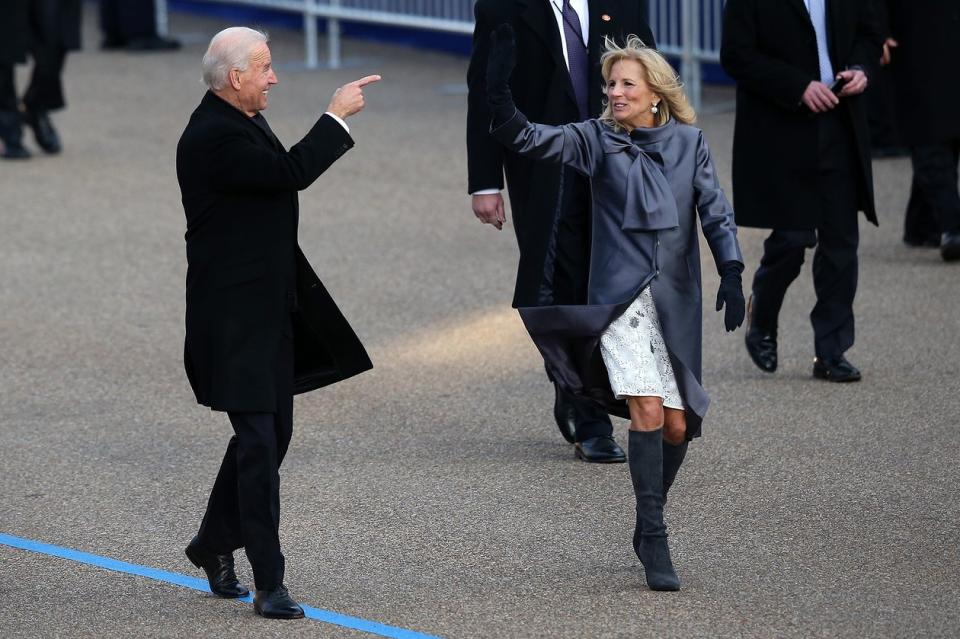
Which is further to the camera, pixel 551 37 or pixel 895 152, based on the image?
pixel 895 152

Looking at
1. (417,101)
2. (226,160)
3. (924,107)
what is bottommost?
(417,101)

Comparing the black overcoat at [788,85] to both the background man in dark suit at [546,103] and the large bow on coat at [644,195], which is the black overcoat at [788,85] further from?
the large bow on coat at [644,195]

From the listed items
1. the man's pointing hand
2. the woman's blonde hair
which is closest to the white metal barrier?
the woman's blonde hair

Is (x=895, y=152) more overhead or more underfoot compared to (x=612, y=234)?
more underfoot

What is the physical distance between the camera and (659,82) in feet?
16.4

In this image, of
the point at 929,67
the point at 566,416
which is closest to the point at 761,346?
the point at 566,416

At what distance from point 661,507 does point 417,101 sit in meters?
10.2

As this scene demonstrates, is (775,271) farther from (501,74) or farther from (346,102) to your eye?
(346,102)

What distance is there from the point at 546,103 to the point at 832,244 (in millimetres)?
1704

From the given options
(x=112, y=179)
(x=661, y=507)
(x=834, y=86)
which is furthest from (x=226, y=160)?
(x=112, y=179)

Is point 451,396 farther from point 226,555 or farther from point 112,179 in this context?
point 112,179

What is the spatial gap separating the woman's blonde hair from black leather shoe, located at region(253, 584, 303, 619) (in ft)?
5.37

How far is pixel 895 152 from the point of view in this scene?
11.8 m

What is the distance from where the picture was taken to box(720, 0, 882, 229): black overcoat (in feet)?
22.9
